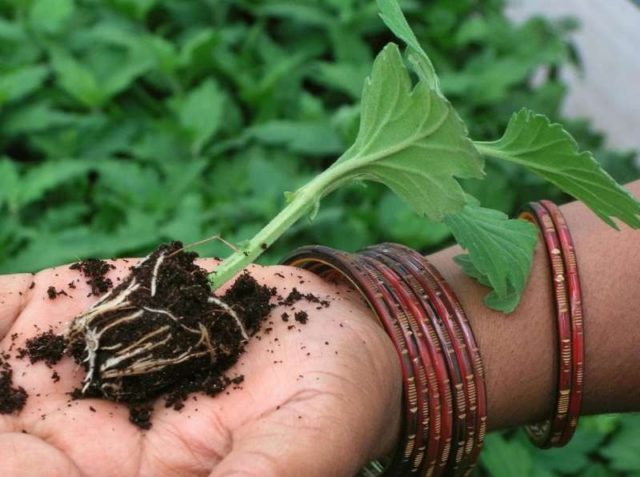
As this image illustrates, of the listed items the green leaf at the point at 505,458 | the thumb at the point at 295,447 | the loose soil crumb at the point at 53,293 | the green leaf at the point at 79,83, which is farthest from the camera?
the green leaf at the point at 79,83

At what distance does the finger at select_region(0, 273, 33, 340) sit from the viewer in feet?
5.67

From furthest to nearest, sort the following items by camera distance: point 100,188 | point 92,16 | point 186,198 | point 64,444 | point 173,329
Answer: point 92,16
point 100,188
point 186,198
point 173,329
point 64,444

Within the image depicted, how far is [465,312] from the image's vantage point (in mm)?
1838

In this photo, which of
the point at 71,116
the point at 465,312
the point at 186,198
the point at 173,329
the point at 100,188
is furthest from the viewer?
the point at 71,116

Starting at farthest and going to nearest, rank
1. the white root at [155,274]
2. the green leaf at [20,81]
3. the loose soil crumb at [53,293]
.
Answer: the green leaf at [20,81]
the loose soil crumb at [53,293]
the white root at [155,274]

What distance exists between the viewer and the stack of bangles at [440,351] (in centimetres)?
169

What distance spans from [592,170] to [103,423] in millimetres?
876

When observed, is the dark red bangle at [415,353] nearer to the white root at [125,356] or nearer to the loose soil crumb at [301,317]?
the loose soil crumb at [301,317]

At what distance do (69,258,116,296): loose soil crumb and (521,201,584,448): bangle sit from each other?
834 millimetres

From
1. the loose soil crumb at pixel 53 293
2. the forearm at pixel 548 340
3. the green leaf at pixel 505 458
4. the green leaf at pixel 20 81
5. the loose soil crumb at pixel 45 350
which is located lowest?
the green leaf at pixel 505 458

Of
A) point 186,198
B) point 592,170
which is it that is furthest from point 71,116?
point 592,170

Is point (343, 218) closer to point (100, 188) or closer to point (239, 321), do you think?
point (100, 188)

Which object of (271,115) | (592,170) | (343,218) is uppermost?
(592,170)

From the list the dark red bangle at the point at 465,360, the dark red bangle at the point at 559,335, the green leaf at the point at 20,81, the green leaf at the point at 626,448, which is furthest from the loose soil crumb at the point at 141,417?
the green leaf at the point at 20,81
